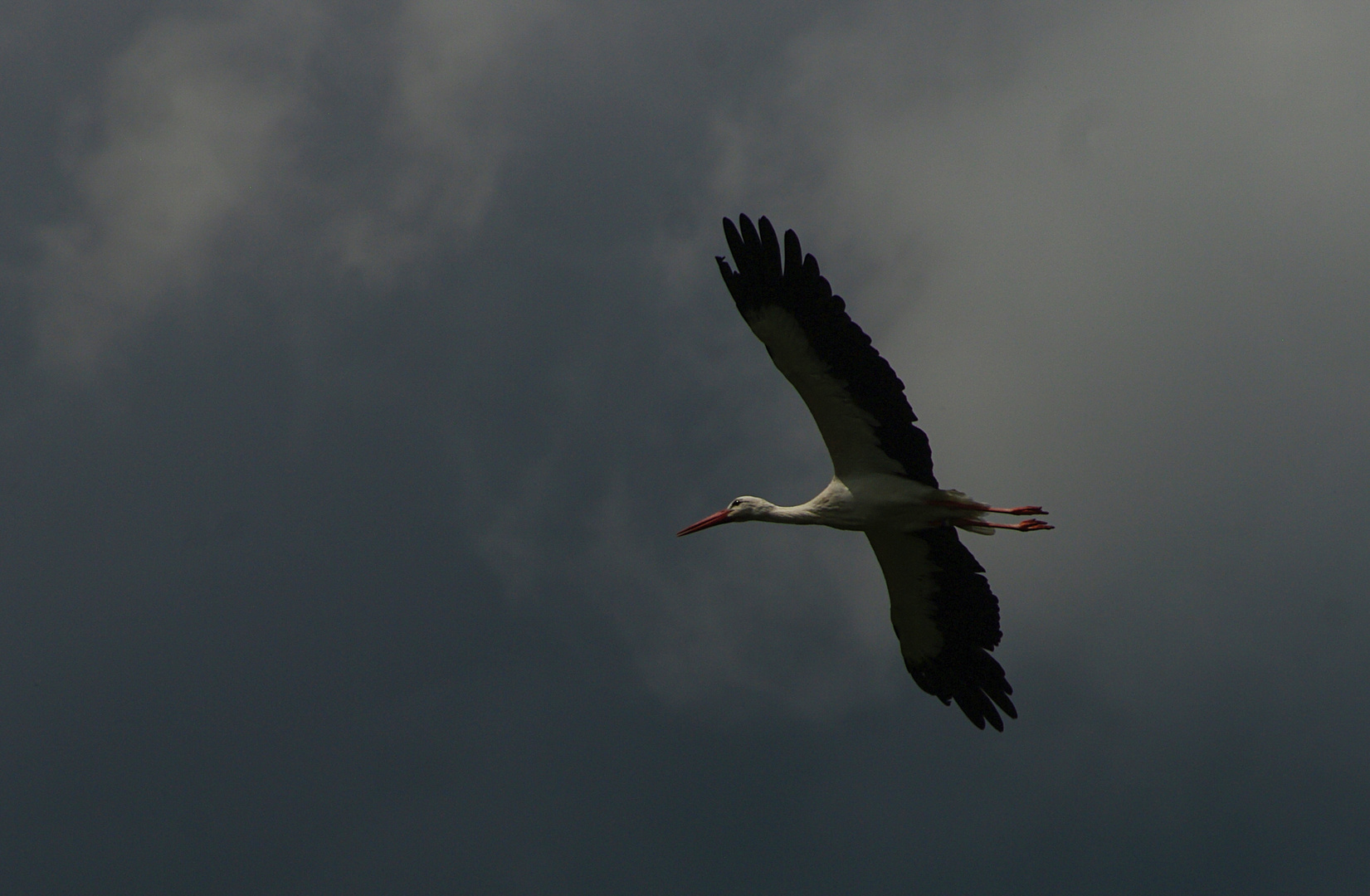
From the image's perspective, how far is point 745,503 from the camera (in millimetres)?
17719

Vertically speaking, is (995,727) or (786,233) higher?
(786,233)

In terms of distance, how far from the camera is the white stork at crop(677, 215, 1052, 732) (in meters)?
15.1

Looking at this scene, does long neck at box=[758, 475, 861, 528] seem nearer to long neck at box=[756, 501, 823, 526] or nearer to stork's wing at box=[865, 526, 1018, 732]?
long neck at box=[756, 501, 823, 526]

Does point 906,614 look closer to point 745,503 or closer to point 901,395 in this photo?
point 745,503

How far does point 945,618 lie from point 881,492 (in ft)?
8.34

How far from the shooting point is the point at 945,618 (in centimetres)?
1791

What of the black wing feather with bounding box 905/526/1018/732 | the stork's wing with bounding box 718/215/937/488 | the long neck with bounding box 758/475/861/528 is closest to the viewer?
the stork's wing with bounding box 718/215/937/488

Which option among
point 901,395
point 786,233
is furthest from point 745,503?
point 786,233

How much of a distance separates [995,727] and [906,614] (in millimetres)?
1790

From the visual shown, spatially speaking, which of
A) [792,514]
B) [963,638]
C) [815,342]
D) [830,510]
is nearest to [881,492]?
[830,510]

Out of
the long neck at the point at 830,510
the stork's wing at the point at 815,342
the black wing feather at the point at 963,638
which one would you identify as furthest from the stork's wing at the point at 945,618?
the stork's wing at the point at 815,342

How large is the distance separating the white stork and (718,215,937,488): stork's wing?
0.01m

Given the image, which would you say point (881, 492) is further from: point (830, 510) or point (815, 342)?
point (815, 342)

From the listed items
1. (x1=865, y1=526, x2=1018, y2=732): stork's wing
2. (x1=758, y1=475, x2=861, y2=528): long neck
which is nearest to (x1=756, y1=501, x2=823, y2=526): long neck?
(x1=758, y1=475, x2=861, y2=528): long neck
